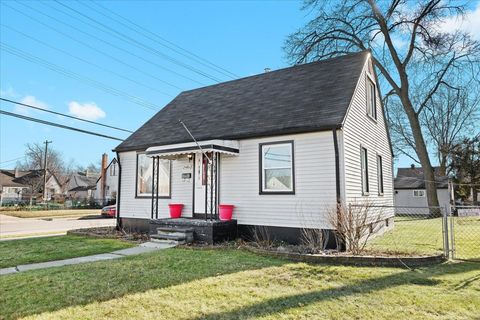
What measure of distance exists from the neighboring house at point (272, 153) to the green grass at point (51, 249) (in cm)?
226

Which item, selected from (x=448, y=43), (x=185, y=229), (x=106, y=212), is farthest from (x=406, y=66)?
(x=106, y=212)

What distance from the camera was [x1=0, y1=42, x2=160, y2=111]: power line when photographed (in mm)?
13012

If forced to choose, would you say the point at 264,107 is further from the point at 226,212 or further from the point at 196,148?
the point at 226,212

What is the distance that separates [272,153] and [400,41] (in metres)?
18.6

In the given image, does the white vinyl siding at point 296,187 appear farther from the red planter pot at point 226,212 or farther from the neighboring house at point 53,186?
the neighboring house at point 53,186

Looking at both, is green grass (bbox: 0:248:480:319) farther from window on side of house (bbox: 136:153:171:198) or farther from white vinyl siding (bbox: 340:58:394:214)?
window on side of house (bbox: 136:153:171:198)

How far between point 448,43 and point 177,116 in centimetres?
1800

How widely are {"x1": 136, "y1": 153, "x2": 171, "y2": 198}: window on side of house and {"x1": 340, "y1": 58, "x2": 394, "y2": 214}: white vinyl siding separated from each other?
580 cm

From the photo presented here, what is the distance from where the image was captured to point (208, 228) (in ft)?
28.4

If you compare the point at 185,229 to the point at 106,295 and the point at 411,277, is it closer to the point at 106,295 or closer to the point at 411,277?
the point at 106,295

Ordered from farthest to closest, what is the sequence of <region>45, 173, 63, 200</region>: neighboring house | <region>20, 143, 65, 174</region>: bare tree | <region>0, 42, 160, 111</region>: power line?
<region>45, 173, 63, 200</region>: neighboring house → <region>20, 143, 65, 174</region>: bare tree → <region>0, 42, 160, 111</region>: power line

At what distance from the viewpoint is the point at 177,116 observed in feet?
41.5

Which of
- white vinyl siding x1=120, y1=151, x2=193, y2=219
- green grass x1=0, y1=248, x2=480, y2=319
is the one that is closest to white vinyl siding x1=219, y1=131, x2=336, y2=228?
white vinyl siding x1=120, y1=151, x2=193, y2=219

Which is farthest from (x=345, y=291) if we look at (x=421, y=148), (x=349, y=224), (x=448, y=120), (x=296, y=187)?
(x=448, y=120)
